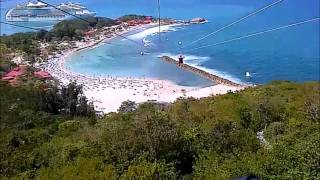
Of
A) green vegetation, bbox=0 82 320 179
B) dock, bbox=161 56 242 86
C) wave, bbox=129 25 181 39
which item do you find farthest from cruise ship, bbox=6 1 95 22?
green vegetation, bbox=0 82 320 179

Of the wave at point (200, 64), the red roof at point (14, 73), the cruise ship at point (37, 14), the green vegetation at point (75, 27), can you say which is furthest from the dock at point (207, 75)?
the cruise ship at point (37, 14)

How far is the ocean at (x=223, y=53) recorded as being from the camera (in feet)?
103

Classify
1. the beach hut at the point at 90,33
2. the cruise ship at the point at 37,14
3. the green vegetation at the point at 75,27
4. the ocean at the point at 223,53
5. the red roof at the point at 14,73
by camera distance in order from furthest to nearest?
the cruise ship at the point at 37,14 < the beach hut at the point at 90,33 < the green vegetation at the point at 75,27 < the ocean at the point at 223,53 < the red roof at the point at 14,73

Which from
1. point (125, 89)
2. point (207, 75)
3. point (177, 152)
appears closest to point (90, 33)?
point (207, 75)

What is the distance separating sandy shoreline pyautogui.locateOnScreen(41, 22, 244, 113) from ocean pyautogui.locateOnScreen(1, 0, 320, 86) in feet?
4.58

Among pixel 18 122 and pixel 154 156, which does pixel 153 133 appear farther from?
pixel 18 122

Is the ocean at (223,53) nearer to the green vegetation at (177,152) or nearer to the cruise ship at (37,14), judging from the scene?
the cruise ship at (37,14)

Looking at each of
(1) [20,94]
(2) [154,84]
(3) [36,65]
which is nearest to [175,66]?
(2) [154,84]

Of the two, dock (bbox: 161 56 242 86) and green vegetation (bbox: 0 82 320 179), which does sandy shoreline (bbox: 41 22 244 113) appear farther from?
green vegetation (bbox: 0 82 320 179)

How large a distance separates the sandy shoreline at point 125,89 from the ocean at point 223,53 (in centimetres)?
140

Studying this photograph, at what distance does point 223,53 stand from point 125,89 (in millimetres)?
12468

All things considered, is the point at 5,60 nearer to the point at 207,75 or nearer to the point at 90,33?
the point at 90,33

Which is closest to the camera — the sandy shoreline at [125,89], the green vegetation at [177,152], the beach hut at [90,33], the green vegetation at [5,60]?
the green vegetation at [177,152]

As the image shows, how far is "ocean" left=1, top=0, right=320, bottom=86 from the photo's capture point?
3125 cm
